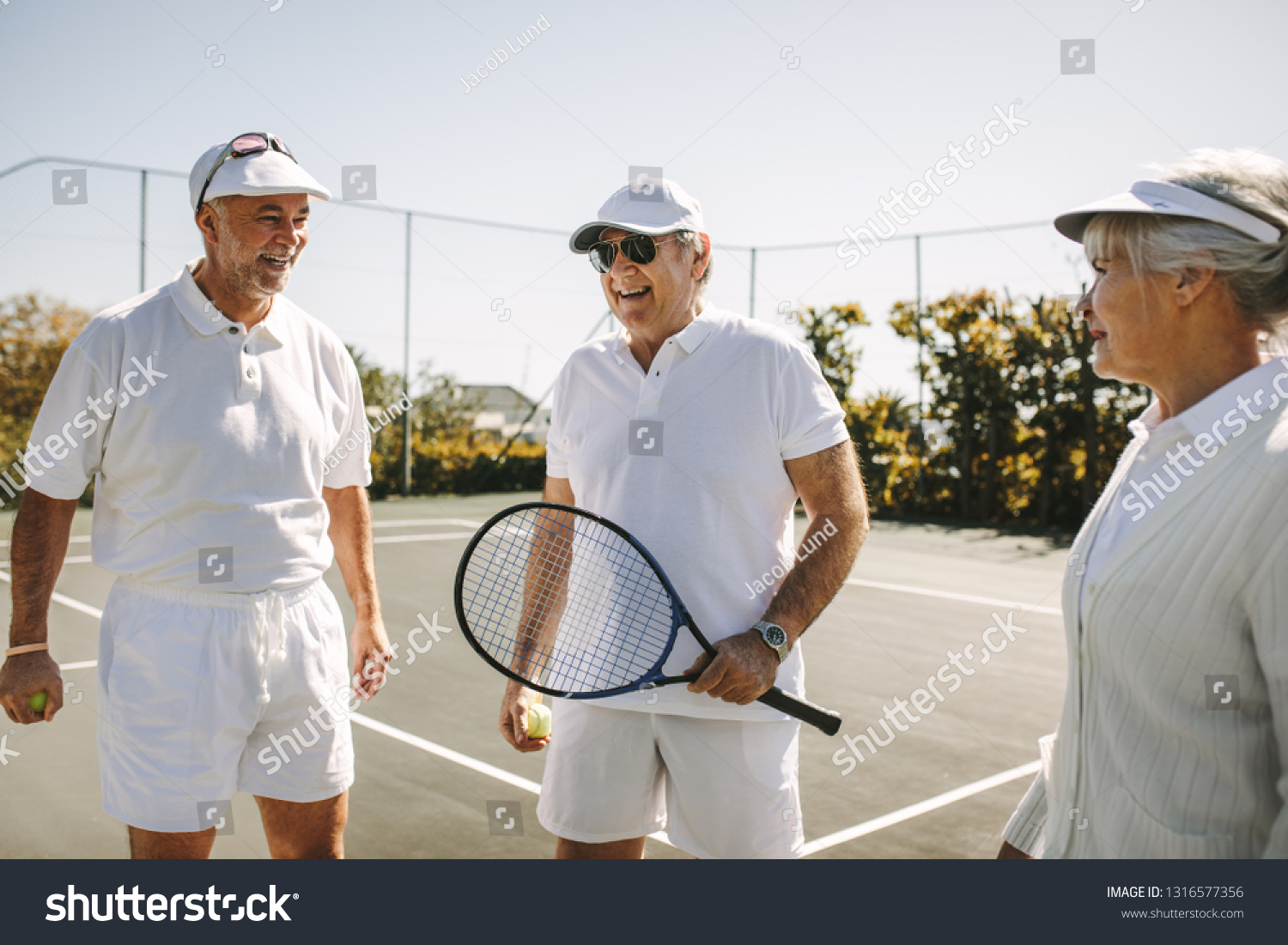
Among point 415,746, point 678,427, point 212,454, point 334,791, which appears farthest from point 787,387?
point 415,746

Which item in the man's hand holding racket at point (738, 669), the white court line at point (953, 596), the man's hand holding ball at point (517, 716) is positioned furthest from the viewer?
the white court line at point (953, 596)

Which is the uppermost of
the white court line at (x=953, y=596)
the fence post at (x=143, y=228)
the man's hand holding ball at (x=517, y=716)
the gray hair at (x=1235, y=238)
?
the fence post at (x=143, y=228)

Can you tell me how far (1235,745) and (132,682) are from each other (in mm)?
2163

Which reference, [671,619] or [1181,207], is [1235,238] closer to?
[1181,207]

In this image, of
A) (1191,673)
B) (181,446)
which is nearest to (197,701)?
(181,446)

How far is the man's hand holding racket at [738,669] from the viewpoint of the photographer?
2059 mm

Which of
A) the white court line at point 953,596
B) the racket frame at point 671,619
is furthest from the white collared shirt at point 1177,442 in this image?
the white court line at point 953,596

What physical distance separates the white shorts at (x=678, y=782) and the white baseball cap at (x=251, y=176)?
1.38m

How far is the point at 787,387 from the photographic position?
2277mm

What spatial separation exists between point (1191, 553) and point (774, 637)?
0.89 meters

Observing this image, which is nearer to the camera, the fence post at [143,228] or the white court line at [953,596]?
the white court line at [953,596]

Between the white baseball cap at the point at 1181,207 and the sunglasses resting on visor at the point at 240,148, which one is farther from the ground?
the sunglasses resting on visor at the point at 240,148

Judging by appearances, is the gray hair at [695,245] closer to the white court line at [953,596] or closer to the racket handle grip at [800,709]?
the racket handle grip at [800,709]
